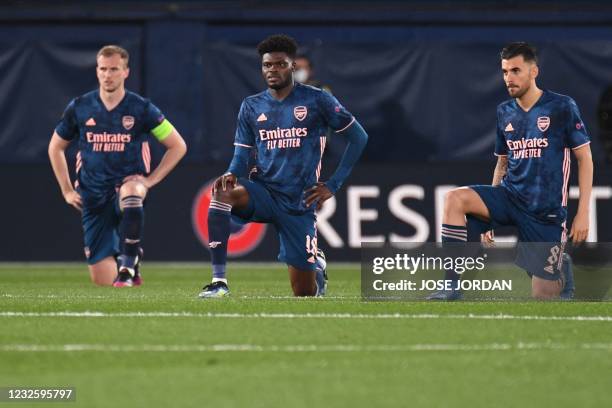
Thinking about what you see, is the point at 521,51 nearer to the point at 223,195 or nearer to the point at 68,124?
the point at 223,195

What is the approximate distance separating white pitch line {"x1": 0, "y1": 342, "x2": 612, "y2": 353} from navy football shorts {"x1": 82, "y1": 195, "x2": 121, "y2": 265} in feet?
18.8

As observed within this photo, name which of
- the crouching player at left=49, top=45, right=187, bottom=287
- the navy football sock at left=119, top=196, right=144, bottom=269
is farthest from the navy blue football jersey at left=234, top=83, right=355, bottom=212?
the crouching player at left=49, top=45, right=187, bottom=287

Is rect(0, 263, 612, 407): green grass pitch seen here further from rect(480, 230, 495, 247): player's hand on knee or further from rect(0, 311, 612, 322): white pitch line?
rect(480, 230, 495, 247): player's hand on knee

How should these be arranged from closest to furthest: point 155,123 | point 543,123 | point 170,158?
point 543,123, point 155,123, point 170,158

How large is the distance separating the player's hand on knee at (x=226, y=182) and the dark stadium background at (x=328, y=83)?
21.1 feet

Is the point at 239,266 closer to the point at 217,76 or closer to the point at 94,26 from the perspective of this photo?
the point at 217,76

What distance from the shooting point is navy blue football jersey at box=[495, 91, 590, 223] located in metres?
9.82

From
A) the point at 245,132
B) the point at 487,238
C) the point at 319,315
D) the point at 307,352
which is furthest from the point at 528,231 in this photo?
the point at 307,352

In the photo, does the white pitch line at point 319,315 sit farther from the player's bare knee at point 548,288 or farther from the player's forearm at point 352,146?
the player's forearm at point 352,146

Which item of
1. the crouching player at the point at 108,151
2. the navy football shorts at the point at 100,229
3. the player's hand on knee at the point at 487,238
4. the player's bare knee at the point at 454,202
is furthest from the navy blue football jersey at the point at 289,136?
the navy football shorts at the point at 100,229

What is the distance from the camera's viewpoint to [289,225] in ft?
33.1

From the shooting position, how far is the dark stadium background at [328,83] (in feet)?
53.4

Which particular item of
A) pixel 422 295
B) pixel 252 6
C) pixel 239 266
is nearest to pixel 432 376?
pixel 422 295

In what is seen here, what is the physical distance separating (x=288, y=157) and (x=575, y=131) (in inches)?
75.5
